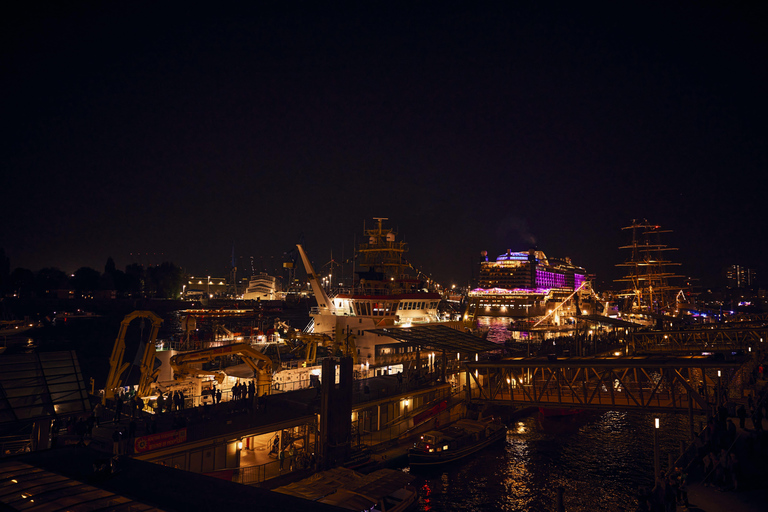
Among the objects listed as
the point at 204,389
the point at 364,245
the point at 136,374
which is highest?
the point at 364,245

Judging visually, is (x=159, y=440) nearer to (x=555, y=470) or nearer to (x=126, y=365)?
(x=126, y=365)

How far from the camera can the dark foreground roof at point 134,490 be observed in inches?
301

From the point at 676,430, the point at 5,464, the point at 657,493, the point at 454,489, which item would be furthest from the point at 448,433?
the point at 5,464

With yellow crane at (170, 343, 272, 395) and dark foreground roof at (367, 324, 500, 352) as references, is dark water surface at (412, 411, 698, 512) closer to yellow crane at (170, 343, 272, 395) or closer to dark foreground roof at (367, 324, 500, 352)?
dark foreground roof at (367, 324, 500, 352)

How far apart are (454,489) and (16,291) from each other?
209 m

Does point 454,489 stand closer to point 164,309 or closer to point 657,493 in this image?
point 657,493

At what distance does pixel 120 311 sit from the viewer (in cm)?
16788

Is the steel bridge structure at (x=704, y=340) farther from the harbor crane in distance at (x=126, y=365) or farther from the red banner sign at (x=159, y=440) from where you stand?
the harbor crane in distance at (x=126, y=365)

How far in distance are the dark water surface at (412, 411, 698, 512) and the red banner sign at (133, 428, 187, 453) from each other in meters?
12.2

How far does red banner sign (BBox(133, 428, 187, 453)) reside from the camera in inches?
650

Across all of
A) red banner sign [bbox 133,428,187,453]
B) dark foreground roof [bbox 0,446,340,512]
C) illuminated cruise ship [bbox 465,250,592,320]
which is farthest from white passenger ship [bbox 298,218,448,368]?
illuminated cruise ship [bbox 465,250,592,320]

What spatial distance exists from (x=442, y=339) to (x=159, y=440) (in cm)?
2111

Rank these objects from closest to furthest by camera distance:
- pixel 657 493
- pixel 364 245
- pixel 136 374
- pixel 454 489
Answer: pixel 657 493, pixel 454 489, pixel 364 245, pixel 136 374

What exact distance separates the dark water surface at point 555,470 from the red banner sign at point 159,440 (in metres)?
12.2
